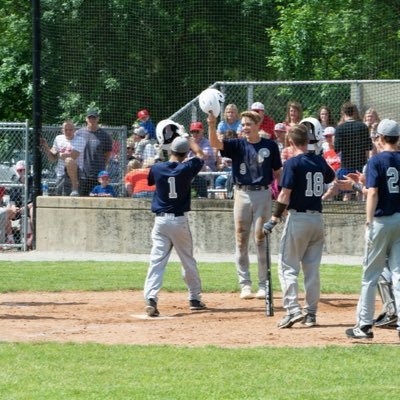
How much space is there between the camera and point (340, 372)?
341 inches

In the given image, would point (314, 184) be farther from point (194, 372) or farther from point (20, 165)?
point (20, 165)

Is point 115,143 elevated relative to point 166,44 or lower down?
lower down

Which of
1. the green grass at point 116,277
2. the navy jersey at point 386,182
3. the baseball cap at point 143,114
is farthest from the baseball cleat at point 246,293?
the baseball cap at point 143,114

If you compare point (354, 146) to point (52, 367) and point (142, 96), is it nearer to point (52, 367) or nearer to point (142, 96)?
point (142, 96)

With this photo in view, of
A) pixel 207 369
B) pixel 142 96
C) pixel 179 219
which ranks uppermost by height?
pixel 142 96

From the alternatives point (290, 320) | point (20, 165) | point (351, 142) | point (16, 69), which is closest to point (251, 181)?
point (290, 320)

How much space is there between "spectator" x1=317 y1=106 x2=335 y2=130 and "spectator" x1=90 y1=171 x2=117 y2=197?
387 cm

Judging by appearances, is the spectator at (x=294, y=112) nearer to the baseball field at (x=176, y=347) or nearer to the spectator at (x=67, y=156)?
the baseball field at (x=176, y=347)

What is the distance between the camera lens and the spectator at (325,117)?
18.4m

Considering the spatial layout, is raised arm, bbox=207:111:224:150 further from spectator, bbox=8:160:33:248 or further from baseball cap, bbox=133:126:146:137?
spectator, bbox=8:160:33:248

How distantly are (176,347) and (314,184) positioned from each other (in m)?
2.36

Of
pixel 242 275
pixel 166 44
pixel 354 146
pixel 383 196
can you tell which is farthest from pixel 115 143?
pixel 383 196

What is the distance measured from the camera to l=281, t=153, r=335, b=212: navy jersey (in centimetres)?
1114

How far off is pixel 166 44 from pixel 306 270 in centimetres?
1108
